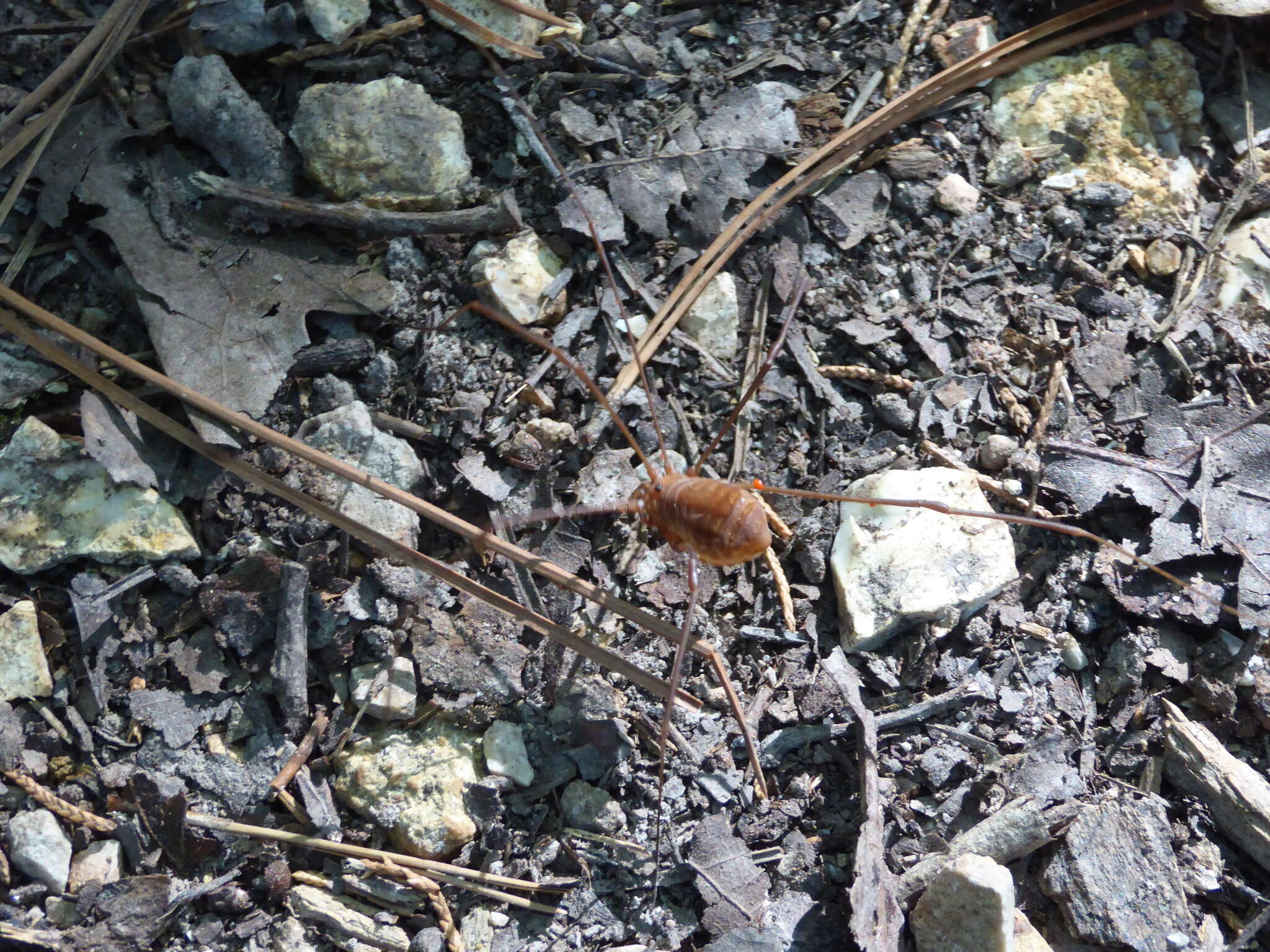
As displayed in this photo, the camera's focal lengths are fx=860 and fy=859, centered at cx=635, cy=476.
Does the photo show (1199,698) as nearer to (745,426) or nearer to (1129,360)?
(1129,360)

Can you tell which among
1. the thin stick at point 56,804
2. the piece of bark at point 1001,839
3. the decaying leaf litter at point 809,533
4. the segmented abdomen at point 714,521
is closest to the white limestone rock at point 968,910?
the piece of bark at point 1001,839

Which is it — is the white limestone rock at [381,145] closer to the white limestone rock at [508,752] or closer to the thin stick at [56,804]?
the white limestone rock at [508,752]

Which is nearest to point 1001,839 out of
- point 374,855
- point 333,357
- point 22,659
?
point 374,855

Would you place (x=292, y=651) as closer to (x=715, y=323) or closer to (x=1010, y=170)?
(x=715, y=323)

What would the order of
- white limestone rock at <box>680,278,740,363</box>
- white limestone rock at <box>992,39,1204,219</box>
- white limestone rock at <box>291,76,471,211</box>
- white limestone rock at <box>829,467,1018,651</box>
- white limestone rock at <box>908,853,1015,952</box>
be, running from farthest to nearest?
white limestone rock at <box>992,39,1204,219</box> < white limestone rock at <box>680,278,740,363</box> < white limestone rock at <box>291,76,471,211</box> < white limestone rock at <box>829,467,1018,651</box> < white limestone rock at <box>908,853,1015,952</box>

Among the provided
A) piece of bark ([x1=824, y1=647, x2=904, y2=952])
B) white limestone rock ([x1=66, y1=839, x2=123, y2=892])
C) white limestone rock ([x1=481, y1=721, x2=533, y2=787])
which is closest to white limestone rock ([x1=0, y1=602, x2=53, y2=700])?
white limestone rock ([x1=66, y1=839, x2=123, y2=892])

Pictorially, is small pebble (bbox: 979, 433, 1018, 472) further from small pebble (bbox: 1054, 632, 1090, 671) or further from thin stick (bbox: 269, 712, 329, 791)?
thin stick (bbox: 269, 712, 329, 791)
